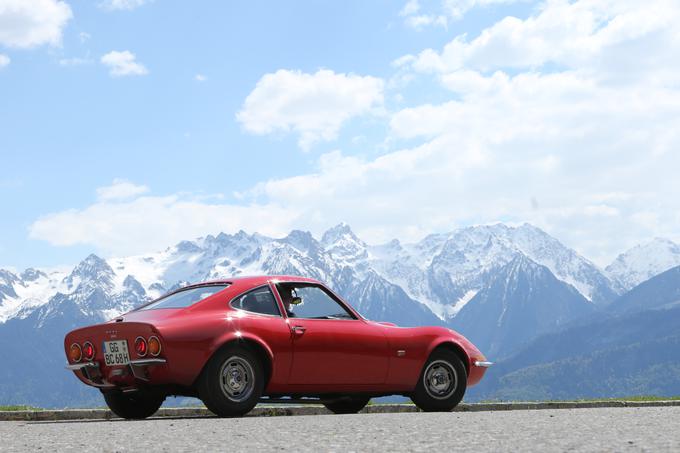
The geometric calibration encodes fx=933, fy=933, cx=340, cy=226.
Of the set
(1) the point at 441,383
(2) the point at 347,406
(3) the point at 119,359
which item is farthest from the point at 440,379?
(3) the point at 119,359

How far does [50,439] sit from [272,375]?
3.12 meters

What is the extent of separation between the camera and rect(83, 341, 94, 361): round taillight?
1048 centimetres

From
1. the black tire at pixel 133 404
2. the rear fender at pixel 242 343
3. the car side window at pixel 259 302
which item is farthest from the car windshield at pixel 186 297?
the black tire at pixel 133 404

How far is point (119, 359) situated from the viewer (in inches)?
400

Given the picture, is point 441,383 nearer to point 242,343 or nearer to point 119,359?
point 242,343

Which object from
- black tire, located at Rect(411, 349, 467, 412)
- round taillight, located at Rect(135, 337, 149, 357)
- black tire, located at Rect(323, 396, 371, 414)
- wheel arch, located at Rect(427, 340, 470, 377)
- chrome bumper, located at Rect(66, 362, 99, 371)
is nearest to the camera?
round taillight, located at Rect(135, 337, 149, 357)

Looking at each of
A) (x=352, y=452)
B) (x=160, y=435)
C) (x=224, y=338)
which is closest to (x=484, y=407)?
(x=224, y=338)

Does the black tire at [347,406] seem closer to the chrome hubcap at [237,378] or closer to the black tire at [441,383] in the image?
the black tire at [441,383]

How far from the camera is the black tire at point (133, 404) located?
11312mm

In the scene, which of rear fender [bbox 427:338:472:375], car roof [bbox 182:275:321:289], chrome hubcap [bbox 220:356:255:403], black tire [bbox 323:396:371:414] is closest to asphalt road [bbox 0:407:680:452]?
chrome hubcap [bbox 220:356:255:403]

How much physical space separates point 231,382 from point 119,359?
1.24 metres

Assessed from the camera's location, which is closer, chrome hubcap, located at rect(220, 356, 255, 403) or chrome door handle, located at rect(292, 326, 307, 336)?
chrome hubcap, located at rect(220, 356, 255, 403)

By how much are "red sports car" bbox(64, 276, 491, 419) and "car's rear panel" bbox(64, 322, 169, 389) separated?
0.5 inches

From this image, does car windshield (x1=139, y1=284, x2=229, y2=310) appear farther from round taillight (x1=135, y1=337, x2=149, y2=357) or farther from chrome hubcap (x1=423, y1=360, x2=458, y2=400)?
chrome hubcap (x1=423, y1=360, x2=458, y2=400)
